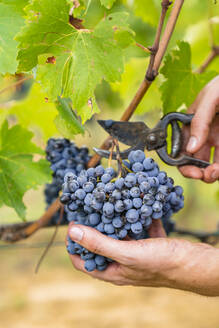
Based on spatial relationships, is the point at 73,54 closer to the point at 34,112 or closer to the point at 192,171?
the point at 192,171

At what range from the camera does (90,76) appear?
82 cm

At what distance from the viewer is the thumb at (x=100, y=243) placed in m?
0.80

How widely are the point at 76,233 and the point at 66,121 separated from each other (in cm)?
29

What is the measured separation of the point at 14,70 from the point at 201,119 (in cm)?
51

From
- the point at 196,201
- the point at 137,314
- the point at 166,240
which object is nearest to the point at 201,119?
the point at 166,240

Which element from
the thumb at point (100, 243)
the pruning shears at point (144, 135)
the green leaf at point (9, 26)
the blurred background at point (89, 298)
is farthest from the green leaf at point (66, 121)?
the blurred background at point (89, 298)

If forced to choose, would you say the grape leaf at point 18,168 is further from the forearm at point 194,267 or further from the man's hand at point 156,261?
the forearm at point 194,267

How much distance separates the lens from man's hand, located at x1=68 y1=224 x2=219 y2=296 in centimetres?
81

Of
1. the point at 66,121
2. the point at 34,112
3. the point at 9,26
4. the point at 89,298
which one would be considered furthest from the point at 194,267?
the point at 89,298

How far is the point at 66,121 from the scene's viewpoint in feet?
3.16

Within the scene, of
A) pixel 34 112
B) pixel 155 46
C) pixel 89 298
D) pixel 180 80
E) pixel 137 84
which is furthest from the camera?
pixel 89 298

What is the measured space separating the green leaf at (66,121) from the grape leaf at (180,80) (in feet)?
1.07

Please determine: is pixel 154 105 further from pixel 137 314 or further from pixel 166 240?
pixel 137 314

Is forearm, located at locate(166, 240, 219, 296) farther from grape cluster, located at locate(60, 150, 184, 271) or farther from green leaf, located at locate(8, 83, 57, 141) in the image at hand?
green leaf, located at locate(8, 83, 57, 141)
